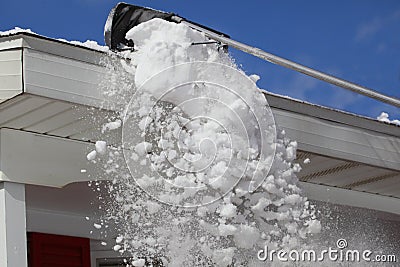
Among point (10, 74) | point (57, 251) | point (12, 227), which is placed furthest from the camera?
point (57, 251)

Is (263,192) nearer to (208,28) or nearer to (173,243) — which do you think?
(173,243)

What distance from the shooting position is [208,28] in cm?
616

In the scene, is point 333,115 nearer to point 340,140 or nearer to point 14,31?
point 340,140

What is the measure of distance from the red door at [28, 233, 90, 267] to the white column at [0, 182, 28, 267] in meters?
1.76

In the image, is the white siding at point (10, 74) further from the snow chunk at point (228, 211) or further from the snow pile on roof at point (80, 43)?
the snow chunk at point (228, 211)

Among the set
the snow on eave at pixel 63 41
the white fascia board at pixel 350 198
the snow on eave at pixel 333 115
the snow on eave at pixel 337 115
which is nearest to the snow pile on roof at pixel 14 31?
the snow on eave at pixel 63 41

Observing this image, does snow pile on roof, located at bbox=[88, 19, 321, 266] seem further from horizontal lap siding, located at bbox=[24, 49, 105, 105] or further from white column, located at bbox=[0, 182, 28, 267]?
white column, located at bbox=[0, 182, 28, 267]

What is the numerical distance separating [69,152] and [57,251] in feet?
6.27

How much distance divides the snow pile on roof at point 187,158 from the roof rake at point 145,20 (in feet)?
0.24

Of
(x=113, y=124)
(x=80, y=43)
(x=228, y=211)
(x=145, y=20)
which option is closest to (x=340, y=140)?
(x=228, y=211)

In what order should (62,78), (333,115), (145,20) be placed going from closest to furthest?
(62,78) → (145,20) → (333,115)

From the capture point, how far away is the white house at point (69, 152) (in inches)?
211

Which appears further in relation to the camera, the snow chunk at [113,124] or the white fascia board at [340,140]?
the white fascia board at [340,140]

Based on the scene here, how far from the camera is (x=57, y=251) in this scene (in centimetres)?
769
